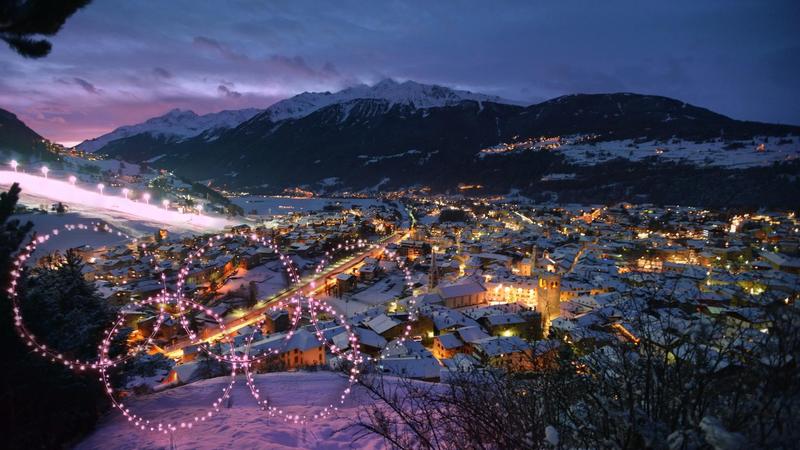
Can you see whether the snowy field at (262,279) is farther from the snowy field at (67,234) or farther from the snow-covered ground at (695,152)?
the snow-covered ground at (695,152)

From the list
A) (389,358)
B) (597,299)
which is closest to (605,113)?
(597,299)

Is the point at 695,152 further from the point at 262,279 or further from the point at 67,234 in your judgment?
the point at 67,234

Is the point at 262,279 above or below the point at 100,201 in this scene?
below

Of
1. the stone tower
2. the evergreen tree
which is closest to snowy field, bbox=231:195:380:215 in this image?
the stone tower

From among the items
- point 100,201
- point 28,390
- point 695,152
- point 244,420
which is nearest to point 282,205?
point 100,201

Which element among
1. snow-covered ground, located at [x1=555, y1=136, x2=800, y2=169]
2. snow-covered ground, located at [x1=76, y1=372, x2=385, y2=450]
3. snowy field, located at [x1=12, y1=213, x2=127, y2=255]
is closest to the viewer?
snow-covered ground, located at [x1=76, y1=372, x2=385, y2=450]

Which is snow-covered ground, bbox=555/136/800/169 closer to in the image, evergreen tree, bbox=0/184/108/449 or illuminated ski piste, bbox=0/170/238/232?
illuminated ski piste, bbox=0/170/238/232

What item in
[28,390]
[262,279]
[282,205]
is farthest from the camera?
[282,205]
